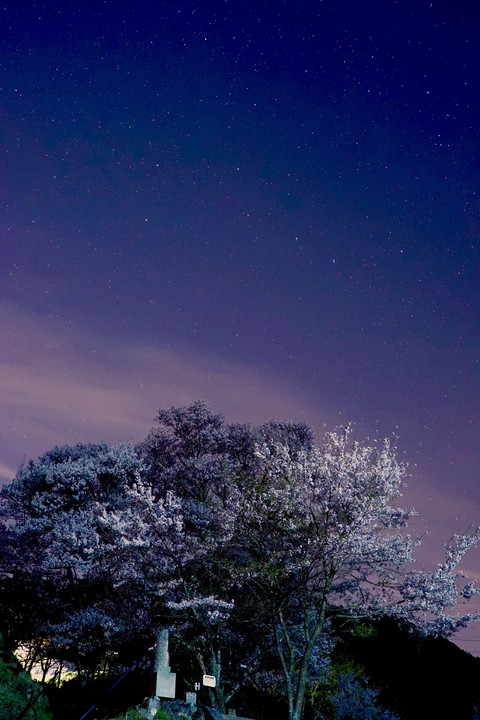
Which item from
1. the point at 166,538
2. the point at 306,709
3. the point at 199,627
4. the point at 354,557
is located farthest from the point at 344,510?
the point at 306,709

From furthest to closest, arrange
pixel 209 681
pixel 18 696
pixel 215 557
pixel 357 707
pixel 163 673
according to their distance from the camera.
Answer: pixel 357 707
pixel 215 557
pixel 209 681
pixel 163 673
pixel 18 696

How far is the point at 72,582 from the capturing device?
26.9 m

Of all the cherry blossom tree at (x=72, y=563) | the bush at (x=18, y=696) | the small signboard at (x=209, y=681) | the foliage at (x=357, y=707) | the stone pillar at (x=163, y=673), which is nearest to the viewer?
the bush at (x=18, y=696)

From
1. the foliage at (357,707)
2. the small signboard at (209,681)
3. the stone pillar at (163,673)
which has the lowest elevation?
the foliage at (357,707)

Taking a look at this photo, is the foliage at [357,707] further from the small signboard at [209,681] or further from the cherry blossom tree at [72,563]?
the small signboard at [209,681]

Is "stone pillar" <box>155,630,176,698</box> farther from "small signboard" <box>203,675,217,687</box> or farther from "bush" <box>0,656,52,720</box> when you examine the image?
"bush" <box>0,656,52,720</box>

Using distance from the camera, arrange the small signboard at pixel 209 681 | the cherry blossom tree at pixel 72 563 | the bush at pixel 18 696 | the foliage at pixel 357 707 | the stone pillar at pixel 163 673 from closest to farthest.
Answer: the bush at pixel 18 696
the stone pillar at pixel 163 673
the small signboard at pixel 209 681
the cherry blossom tree at pixel 72 563
the foliage at pixel 357 707

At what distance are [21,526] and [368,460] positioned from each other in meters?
18.6

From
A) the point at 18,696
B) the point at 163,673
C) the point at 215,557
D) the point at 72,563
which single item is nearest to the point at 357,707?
the point at 215,557

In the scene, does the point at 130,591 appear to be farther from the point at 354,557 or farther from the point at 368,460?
the point at 368,460

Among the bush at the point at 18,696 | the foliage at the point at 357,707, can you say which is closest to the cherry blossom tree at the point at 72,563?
the foliage at the point at 357,707

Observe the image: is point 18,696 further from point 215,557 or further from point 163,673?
point 215,557

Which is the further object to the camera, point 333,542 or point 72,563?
point 72,563

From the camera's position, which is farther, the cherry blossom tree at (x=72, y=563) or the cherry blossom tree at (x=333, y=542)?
the cherry blossom tree at (x=72, y=563)
